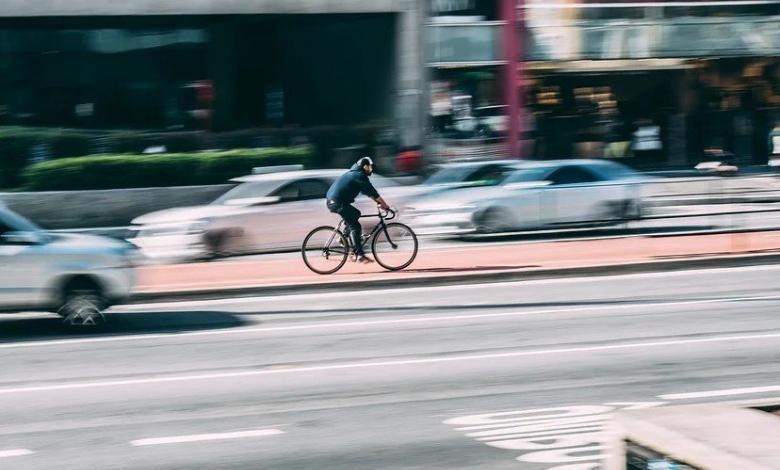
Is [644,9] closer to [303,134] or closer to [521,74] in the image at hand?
[521,74]

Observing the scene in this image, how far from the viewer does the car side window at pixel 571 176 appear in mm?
22547

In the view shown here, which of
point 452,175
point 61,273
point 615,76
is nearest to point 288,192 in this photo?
point 452,175

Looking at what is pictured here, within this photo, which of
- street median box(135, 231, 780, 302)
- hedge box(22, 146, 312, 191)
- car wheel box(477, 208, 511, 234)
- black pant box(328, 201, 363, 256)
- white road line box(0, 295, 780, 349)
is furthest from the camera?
hedge box(22, 146, 312, 191)

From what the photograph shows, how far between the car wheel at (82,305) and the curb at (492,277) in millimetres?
A: 2121

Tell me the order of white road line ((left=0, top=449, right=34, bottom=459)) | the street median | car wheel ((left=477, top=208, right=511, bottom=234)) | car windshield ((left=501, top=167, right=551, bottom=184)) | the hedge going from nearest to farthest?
white road line ((left=0, top=449, right=34, bottom=459)), the street median, car wheel ((left=477, top=208, right=511, bottom=234)), car windshield ((left=501, top=167, right=551, bottom=184)), the hedge

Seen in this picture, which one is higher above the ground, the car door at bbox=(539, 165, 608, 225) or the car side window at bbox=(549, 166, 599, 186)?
the car side window at bbox=(549, 166, 599, 186)

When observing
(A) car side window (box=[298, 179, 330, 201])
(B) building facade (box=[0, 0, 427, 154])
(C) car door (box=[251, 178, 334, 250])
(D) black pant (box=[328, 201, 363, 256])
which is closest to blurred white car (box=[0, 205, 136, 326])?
(D) black pant (box=[328, 201, 363, 256])

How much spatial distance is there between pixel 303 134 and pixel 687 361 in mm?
19902

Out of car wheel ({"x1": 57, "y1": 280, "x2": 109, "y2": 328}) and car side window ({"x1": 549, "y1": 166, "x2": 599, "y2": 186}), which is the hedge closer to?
car side window ({"x1": 549, "y1": 166, "x2": 599, "y2": 186})

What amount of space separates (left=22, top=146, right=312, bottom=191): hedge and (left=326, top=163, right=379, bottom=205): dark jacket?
421 inches

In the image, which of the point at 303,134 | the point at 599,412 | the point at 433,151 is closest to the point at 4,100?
the point at 303,134

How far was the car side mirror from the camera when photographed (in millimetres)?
13562

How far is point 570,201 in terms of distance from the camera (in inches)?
872

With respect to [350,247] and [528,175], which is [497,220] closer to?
[528,175]
